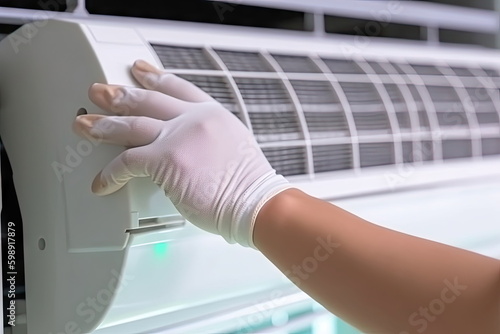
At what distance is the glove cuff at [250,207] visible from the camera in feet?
2.34

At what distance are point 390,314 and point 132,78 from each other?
39 cm

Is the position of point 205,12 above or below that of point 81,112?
above

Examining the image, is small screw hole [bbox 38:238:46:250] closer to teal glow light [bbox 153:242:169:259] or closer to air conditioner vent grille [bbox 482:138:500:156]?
teal glow light [bbox 153:242:169:259]

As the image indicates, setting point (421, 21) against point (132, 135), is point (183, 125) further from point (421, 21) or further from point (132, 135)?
point (421, 21)

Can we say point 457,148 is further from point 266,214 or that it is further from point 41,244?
point 41,244

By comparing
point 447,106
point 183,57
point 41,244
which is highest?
point 183,57

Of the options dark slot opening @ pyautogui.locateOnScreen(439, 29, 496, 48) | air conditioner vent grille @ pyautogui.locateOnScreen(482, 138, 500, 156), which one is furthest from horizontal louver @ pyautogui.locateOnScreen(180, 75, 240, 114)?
dark slot opening @ pyautogui.locateOnScreen(439, 29, 496, 48)

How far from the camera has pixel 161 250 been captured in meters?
0.74

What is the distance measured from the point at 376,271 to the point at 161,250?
25cm

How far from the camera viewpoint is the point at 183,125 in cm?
71

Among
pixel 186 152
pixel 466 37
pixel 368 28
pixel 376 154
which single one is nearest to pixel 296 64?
pixel 376 154

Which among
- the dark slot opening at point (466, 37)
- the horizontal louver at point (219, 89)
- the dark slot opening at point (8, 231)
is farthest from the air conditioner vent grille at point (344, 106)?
the dark slot opening at point (466, 37)

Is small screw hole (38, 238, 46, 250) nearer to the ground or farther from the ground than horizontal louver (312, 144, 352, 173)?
nearer to the ground

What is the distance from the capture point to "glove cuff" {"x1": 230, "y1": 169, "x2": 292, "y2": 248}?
712 millimetres
